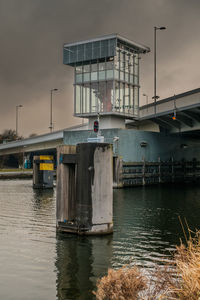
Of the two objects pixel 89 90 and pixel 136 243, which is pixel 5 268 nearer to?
pixel 136 243

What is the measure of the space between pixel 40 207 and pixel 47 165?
1635cm

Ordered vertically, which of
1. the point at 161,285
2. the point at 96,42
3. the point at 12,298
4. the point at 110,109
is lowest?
the point at 12,298

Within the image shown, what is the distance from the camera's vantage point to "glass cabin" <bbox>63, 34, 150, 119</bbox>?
180 ft

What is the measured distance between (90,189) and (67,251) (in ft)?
9.72

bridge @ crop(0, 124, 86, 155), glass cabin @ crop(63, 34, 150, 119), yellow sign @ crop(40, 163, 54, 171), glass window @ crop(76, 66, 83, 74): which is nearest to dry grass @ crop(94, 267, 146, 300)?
yellow sign @ crop(40, 163, 54, 171)

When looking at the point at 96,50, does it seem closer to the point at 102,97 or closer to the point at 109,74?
the point at 109,74

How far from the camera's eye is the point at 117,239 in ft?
53.3

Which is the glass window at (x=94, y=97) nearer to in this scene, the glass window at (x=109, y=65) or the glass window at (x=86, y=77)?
the glass window at (x=86, y=77)

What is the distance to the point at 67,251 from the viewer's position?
1402 centimetres

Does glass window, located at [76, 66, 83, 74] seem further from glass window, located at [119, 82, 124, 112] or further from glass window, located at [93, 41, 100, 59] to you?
glass window, located at [119, 82, 124, 112]

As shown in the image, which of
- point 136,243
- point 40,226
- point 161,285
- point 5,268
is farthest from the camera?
point 40,226

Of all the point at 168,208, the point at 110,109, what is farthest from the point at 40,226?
the point at 110,109

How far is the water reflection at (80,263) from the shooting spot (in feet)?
33.0

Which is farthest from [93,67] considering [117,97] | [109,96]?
[117,97]
